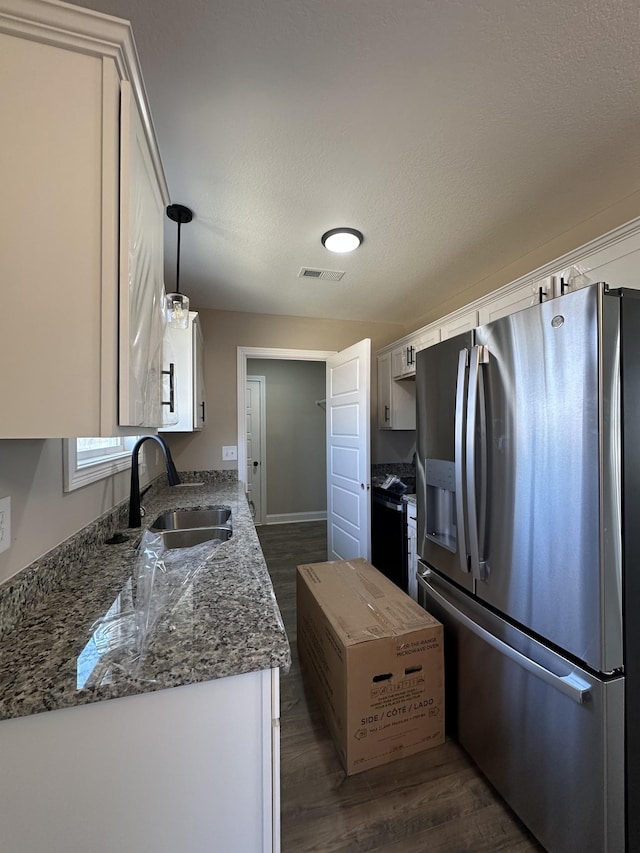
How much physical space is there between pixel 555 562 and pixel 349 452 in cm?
196

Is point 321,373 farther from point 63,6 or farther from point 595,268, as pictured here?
point 63,6

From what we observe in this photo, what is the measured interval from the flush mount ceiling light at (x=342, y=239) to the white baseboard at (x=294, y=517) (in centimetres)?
398

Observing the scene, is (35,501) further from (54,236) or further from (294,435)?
(294,435)

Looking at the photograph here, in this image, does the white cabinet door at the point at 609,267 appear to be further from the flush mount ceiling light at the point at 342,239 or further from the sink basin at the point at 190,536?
the sink basin at the point at 190,536

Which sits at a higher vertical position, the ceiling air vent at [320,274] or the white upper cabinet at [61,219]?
the ceiling air vent at [320,274]

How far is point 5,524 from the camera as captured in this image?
0.80 m

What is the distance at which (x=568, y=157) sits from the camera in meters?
1.35

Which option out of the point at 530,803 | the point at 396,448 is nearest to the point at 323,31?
the point at 530,803

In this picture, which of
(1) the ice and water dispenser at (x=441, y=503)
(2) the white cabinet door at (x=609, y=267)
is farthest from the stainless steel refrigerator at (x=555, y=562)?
(2) the white cabinet door at (x=609, y=267)

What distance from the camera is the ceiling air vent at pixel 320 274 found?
232 cm

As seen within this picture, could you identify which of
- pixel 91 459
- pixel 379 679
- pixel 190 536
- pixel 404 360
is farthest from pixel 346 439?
pixel 91 459

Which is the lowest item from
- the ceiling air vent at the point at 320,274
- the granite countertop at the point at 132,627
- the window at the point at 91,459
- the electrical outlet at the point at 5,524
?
the granite countertop at the point at 132,627

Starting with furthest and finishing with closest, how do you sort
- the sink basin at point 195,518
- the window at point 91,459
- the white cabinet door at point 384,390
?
the white cabinet door at point 384,390 → the sink basin at point 195,518 → the window at point 91,459

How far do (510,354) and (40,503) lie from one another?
1545mm
